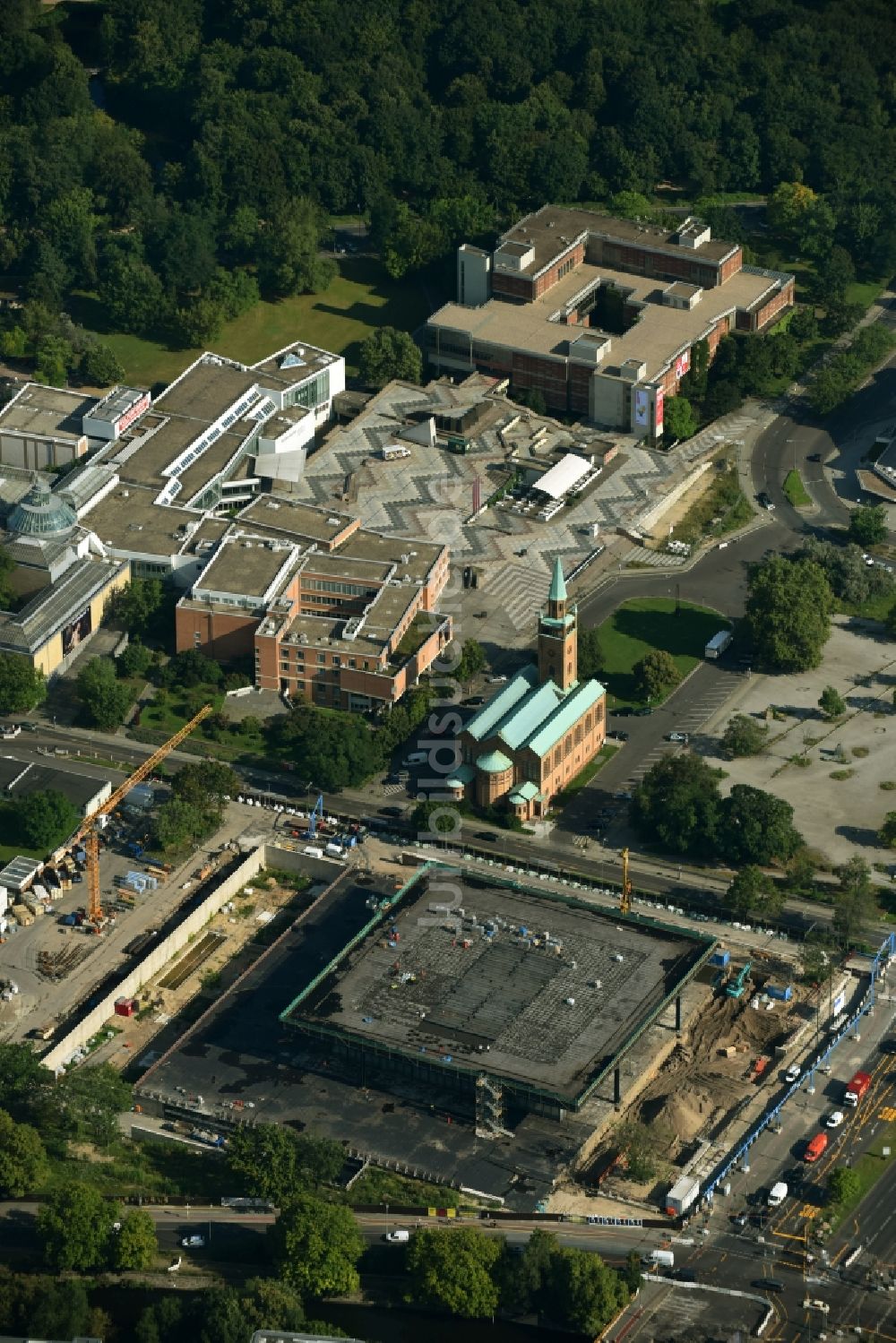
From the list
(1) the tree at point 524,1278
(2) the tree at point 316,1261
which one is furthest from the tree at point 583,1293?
(2) the tree at point 316,1261

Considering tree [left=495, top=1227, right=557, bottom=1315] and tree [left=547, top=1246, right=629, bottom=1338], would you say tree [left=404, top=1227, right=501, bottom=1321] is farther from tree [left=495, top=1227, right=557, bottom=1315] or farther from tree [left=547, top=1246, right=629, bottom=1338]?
tree [left=547, top=1246, right=629, bottom=1338]

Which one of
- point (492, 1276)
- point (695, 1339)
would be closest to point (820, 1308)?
point (695, 1339)

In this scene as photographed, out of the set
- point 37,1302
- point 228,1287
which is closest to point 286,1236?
point 228,1287

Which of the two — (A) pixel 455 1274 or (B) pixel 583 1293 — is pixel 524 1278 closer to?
(B) pixel 583 1293

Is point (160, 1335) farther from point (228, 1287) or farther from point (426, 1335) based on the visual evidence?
point (426, 1335)
